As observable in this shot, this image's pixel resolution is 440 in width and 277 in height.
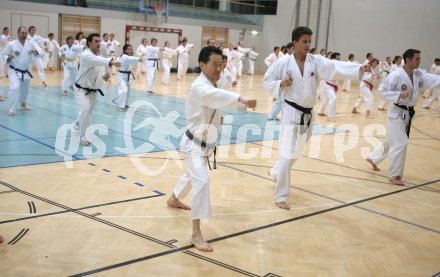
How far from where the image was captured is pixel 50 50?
68.7 ft

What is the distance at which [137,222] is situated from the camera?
4863 millimetres

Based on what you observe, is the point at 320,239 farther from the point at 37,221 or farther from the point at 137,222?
the point at 37,221

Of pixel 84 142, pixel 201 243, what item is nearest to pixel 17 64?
pixel 84 142

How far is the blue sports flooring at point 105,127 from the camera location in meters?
7.62

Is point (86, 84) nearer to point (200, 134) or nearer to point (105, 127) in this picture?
point (105, 127)

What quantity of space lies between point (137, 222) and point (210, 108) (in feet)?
4.78

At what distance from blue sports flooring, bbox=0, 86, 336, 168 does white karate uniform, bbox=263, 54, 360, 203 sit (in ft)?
10.1

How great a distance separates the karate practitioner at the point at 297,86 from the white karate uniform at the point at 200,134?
1379 millimetres

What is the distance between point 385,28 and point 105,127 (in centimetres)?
2058

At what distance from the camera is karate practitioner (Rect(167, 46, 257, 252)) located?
423cm

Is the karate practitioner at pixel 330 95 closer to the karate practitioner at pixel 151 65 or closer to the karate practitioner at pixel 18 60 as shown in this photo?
the karate practitioner at pixel 151 65

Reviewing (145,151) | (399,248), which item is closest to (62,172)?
(145,151)

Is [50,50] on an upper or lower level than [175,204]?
upper

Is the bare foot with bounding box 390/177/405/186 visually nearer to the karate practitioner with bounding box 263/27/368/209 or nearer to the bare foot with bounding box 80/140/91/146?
the karate practitioner with bounding box 263/27/368/209
